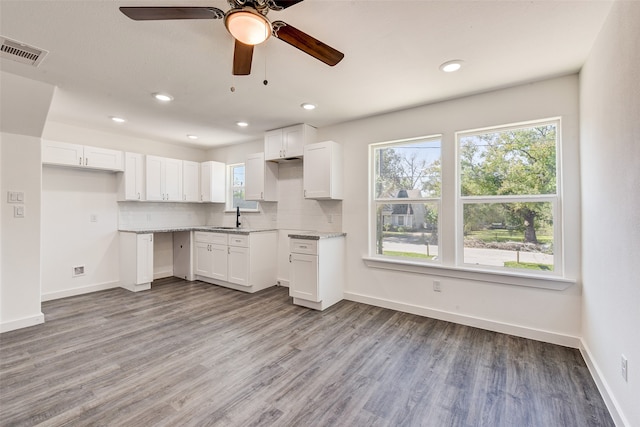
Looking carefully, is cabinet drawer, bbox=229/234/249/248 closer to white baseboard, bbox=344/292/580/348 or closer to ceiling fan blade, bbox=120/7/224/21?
white baseboard, bbox=344/292/580/348

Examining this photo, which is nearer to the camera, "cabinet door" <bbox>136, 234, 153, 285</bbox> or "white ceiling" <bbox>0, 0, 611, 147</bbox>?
"white ceiling" <bbox>0, 0, 611, 147</bbox>

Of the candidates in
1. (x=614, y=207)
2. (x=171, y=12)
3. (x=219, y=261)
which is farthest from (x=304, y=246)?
(x=614, y=207)

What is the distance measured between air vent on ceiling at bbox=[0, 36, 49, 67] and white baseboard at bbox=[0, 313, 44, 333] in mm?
2554

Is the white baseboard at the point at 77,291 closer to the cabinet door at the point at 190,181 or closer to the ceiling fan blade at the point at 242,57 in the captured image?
the cabinet door at the point at 190,181

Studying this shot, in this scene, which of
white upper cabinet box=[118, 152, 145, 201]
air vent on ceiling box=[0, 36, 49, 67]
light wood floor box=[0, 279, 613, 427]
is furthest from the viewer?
white upper cabinet box=[118, 152, 145, 201]

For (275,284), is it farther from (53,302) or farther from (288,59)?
(288,59)

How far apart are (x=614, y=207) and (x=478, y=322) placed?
171 centimetres

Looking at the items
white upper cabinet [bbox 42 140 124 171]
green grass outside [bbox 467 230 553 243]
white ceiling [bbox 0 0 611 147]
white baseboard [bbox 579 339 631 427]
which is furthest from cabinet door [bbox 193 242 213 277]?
white baseboard [bbox 579 339 631 427]

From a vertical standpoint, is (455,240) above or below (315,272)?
above

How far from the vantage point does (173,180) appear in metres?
4.96

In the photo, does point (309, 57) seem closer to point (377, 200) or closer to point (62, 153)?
point (377, 200)

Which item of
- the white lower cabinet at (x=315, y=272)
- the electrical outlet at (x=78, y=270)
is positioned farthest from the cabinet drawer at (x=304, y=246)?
the electrical outlet at (x=78, y=270)

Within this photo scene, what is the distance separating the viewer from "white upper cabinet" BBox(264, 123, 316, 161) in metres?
4.03

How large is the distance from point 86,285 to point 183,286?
1.32 metres
